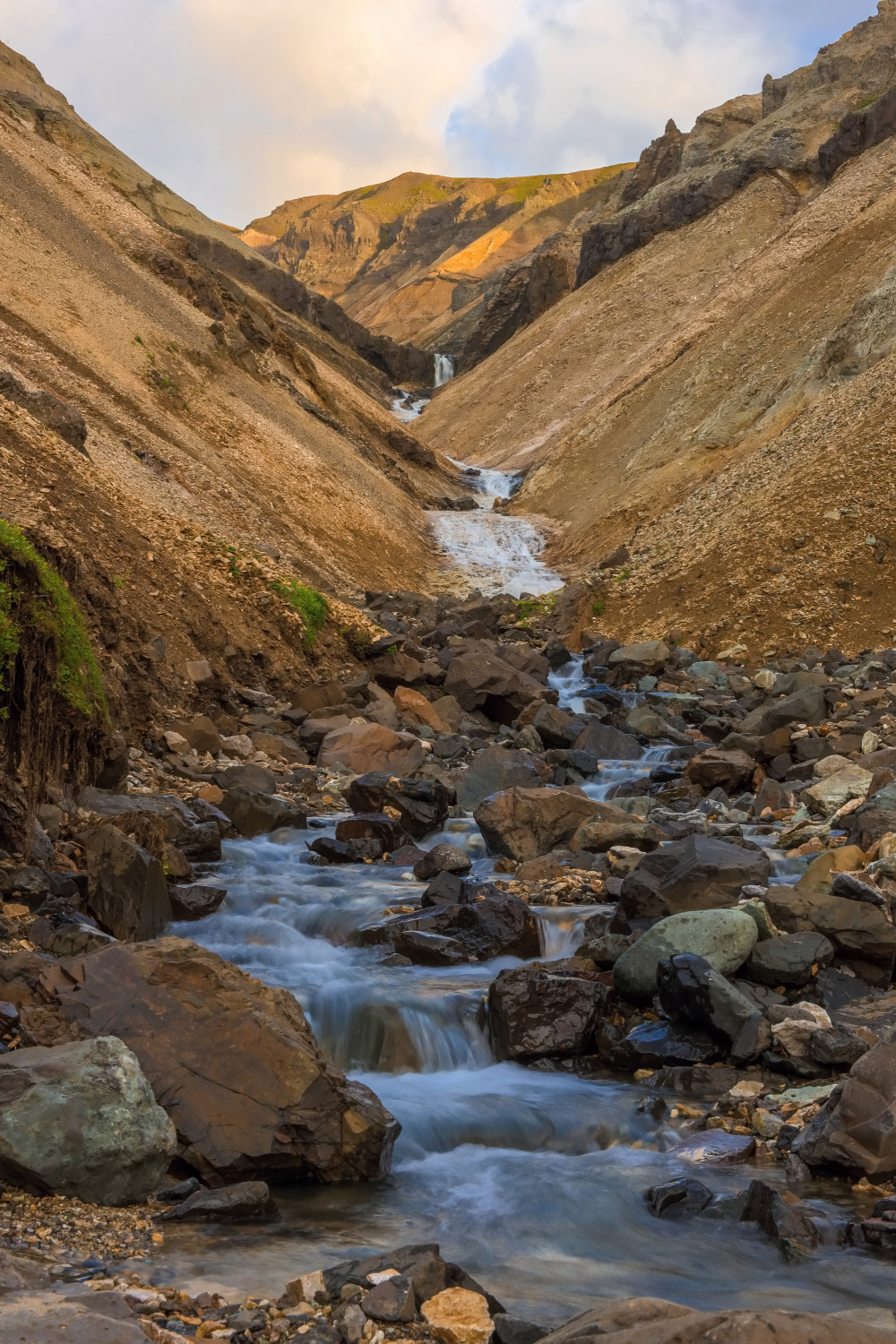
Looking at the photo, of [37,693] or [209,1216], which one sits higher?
Answer: [37,693]

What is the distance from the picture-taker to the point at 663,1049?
6148 mm

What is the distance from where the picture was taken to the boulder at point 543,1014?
636 centimetres

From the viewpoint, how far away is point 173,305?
27.4m

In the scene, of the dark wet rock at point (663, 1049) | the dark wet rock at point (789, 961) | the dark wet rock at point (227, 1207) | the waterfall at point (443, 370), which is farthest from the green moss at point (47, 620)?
the waterfall at point (443, 370)

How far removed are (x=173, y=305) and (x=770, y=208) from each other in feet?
93.5

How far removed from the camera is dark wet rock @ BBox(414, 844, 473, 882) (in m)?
9.14

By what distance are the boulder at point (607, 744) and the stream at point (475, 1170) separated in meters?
4.58

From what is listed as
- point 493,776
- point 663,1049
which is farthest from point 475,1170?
point 493,776

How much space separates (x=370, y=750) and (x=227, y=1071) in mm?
7532

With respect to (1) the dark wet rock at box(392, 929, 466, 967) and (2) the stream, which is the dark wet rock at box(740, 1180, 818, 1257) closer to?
(2) the stream

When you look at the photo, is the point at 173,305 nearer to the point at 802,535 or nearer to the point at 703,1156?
the point at 802,535

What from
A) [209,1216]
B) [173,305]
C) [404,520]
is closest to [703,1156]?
[209,1216]

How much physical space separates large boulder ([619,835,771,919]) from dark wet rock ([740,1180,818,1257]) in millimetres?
2818

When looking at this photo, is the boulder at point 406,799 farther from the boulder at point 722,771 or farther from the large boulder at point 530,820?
the boulder at point 722,771
